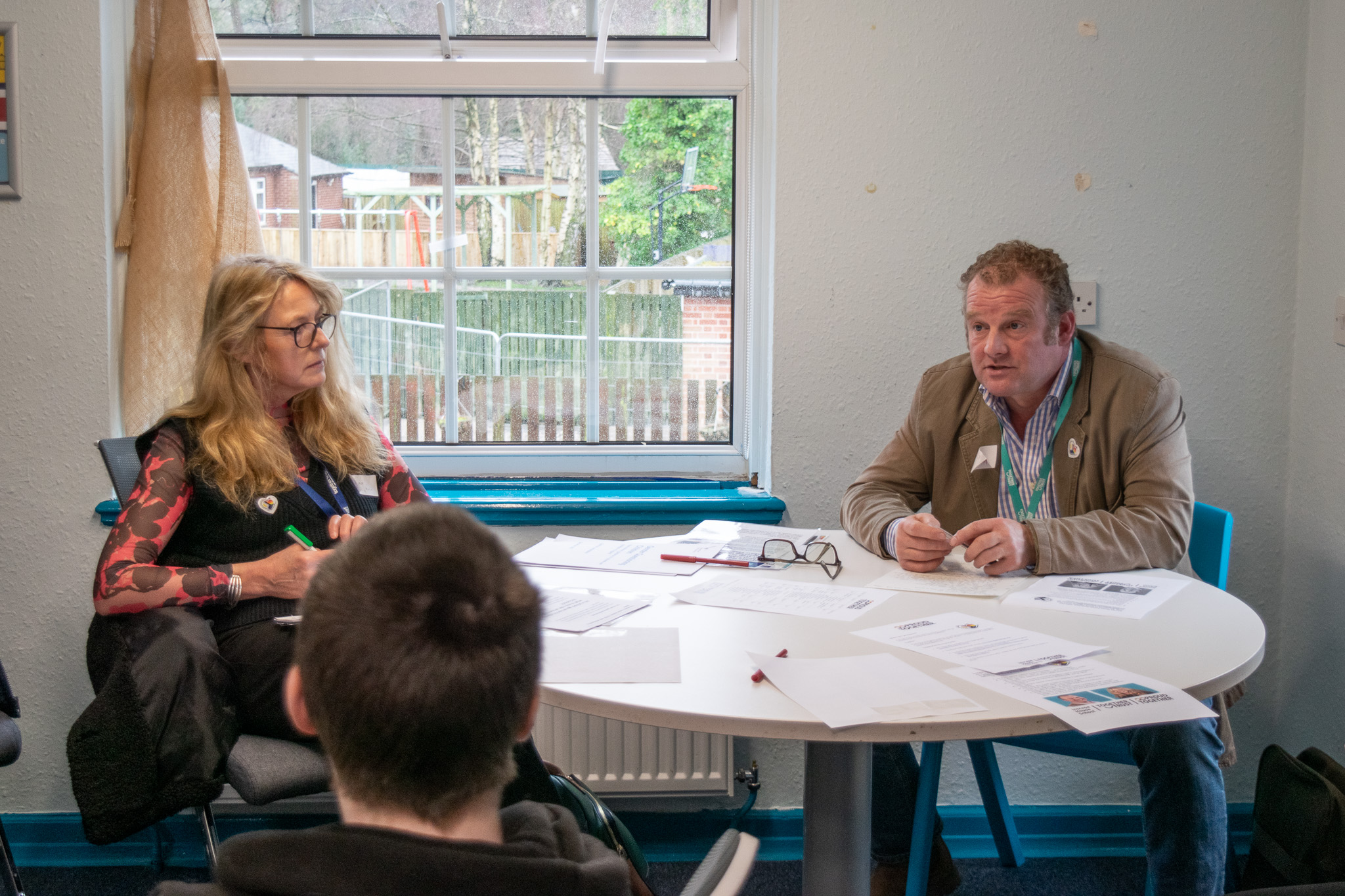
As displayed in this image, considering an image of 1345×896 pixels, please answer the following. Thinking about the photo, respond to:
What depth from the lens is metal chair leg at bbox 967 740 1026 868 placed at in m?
2.22

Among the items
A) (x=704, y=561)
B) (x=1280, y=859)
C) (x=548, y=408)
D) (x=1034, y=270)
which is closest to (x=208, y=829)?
(x=704, y=561)

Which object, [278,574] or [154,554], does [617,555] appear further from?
[154,554]

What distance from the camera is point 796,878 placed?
2410 millimetres

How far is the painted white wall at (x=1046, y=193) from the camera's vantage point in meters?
2.40

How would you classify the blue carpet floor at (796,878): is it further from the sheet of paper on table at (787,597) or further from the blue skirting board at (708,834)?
the sheet of paper on table at (787,597)

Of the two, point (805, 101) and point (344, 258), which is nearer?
point (805, 101)

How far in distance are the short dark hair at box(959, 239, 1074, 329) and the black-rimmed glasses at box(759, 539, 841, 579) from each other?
637 mm

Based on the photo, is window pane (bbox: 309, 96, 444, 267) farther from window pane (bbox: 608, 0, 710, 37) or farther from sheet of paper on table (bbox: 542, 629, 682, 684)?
sheet of paper on table (bbox: 542, 629, 682, 684)

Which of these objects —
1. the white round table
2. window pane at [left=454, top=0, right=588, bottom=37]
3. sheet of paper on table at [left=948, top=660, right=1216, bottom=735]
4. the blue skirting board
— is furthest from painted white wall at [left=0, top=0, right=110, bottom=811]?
sheet of paper on table at [left=948, top=660, right=1216, bottom=735]

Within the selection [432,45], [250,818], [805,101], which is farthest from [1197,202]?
[250,818]

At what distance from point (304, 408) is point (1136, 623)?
1.58 metres

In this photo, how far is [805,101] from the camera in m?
2.41

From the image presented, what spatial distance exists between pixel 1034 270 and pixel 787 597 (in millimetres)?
912

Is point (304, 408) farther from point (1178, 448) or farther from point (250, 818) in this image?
point (1178, 448)
